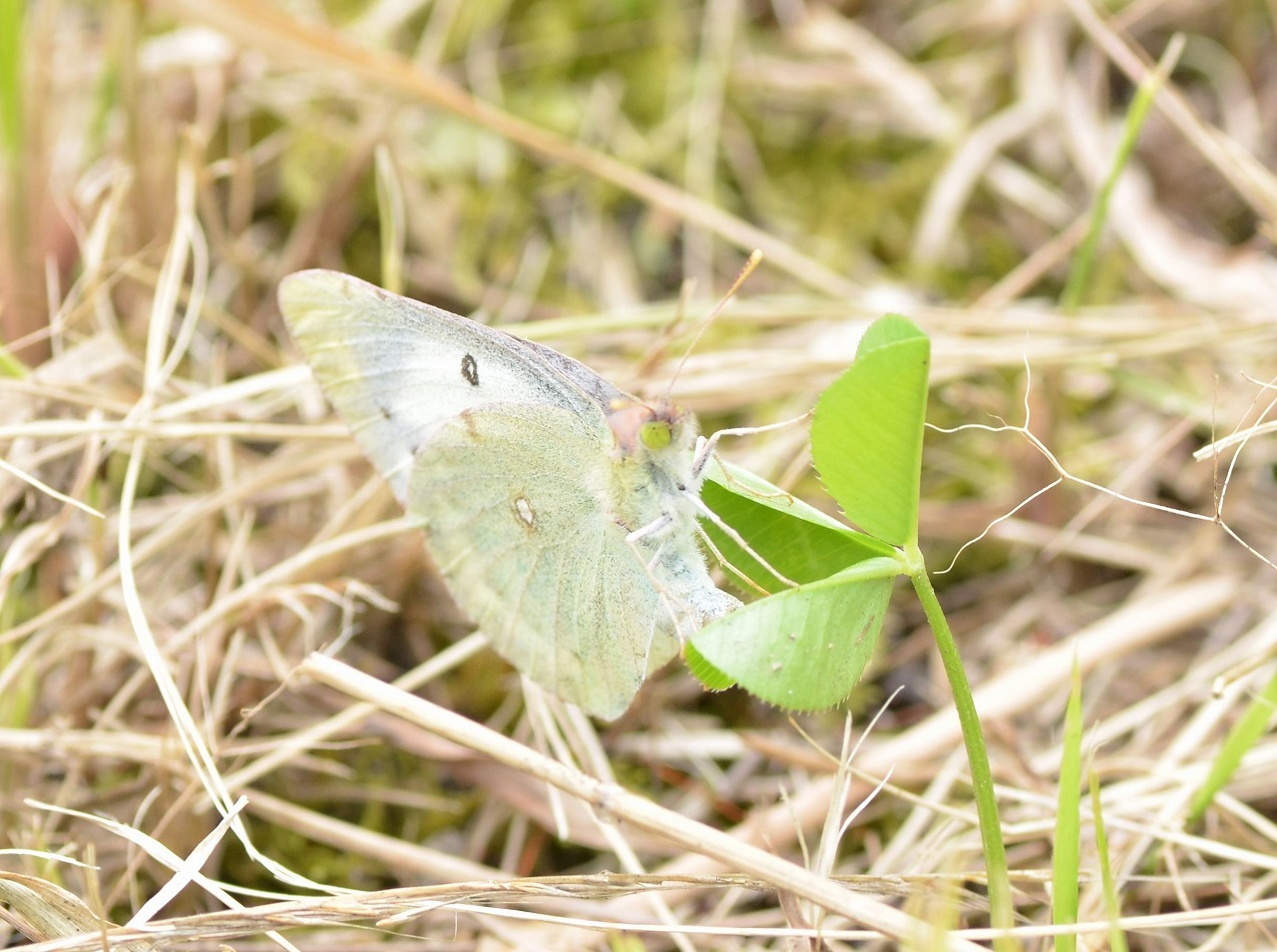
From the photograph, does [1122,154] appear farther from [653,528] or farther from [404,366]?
[404,366]

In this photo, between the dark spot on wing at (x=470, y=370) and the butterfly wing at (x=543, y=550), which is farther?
the dark spot on wing at (x=470, y=370)

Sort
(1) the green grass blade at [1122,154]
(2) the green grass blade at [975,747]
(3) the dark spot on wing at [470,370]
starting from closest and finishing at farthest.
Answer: (2) the green grass blade at [975,747] < (3) the dark spot on wing at [470,370] < (1) the green grass blade at [1122,154]

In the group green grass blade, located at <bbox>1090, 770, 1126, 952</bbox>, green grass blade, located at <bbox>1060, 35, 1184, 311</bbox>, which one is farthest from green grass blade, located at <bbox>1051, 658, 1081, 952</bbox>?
green grass blade, located at <bbox>1060, 35, 1184, 311</bbox>

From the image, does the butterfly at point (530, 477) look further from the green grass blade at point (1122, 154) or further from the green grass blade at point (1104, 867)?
the green grass blade at point (1122, 154)

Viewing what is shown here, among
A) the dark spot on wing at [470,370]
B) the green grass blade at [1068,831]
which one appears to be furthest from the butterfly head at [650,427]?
the green grass blade at [1068,831]

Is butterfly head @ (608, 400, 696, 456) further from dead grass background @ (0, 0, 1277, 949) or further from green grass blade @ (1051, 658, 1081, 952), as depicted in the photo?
green grass blade @ (1051, 658, 1081, 952)

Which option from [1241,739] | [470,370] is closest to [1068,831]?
[1241,739]

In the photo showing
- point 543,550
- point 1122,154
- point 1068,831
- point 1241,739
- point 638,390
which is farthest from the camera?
point 638,390
